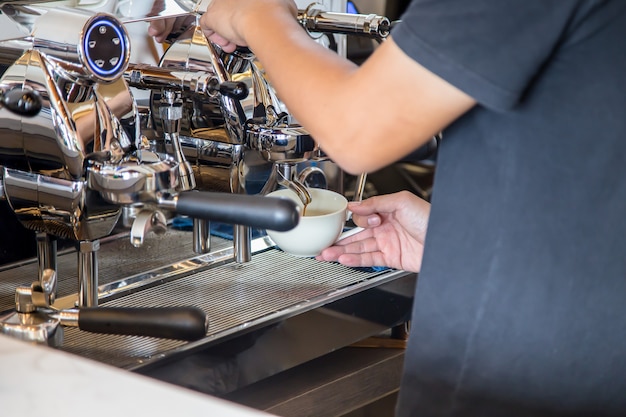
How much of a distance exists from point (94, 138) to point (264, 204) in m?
0.22

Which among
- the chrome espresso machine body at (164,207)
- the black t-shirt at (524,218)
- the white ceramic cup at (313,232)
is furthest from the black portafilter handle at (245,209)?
the white ceramic cup at (313,232)

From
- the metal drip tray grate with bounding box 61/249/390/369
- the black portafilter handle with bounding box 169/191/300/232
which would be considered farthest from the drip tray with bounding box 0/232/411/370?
the black portafilter handle with bounding box 169/191/300/232

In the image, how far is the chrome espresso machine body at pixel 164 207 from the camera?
84cm

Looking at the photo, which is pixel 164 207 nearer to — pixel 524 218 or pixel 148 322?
pixel 148 322

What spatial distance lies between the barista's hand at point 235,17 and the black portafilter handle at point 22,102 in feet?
0.69

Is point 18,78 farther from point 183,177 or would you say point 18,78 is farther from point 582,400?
point 582,400

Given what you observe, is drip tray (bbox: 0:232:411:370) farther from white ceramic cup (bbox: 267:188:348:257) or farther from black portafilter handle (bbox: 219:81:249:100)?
black portafilter handle (bbox: 219:81:249:100)

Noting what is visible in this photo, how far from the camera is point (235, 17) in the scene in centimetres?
92

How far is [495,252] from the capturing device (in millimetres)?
736

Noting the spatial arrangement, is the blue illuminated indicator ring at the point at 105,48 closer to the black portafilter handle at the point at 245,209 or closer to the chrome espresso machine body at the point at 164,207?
the chrome espresso machine body at the point at 164,207

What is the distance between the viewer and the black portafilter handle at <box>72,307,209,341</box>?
0.82 meters

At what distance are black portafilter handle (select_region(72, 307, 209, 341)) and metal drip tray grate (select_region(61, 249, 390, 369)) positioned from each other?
6 cm

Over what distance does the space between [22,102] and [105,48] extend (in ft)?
0.33

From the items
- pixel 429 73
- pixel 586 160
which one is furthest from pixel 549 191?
Answer: pixel 429 73
